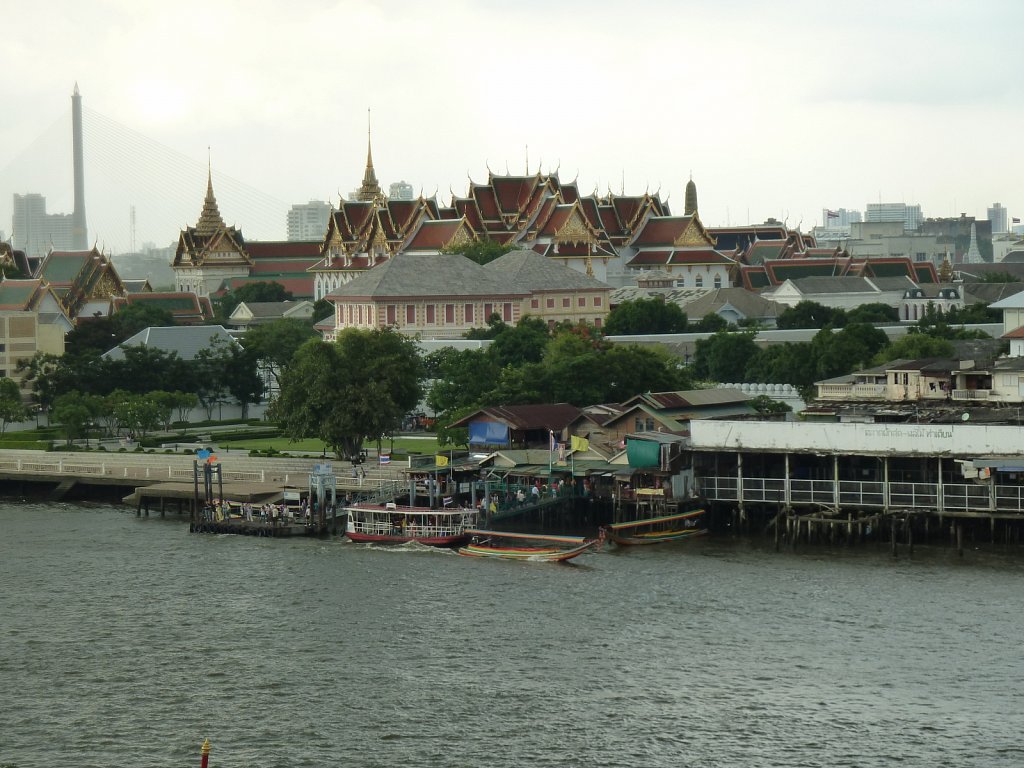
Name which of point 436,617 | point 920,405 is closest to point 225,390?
point 920,405

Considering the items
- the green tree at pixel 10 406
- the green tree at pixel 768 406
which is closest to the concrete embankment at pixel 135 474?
the green tree at pixel 10 406

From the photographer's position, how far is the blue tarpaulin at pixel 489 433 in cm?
6506

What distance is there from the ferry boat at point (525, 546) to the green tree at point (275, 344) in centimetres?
3834

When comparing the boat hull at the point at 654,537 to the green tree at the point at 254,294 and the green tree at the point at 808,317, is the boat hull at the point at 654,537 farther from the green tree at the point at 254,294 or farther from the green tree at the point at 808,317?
the green tree at the point at 254,294

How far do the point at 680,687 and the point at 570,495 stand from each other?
69.2 feet

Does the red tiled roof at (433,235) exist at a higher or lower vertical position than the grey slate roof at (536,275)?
higher

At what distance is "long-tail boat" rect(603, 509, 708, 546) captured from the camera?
54812mm

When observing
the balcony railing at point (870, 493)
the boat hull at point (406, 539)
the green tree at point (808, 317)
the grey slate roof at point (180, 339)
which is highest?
the green tree at point (808, 317)

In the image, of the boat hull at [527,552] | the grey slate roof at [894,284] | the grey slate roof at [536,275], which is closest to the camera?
the boat hull at [527,552]

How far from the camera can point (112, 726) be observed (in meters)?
35.9

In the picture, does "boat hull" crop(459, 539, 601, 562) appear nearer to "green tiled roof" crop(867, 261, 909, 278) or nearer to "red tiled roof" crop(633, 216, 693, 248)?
"red tiled roof" crop(633, 216, 693, 248)

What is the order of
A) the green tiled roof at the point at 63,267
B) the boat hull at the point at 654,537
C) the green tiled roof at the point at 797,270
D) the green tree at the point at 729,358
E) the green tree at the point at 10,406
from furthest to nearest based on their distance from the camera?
the green tiled roof at the point at 797,270 → the green tiled roof at the point at 63,267 → the green tree at the point at 729,358 → the green tree at the point at 10,406 → the boat hull at the point at 654,537

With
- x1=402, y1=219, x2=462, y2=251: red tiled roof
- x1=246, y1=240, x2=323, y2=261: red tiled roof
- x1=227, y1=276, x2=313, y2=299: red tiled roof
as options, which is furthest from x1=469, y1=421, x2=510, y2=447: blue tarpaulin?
x1=246, y1=240, x2=323, y2=261: red tiled roof

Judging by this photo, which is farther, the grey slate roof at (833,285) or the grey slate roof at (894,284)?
the grey slate roof at (894,284)
